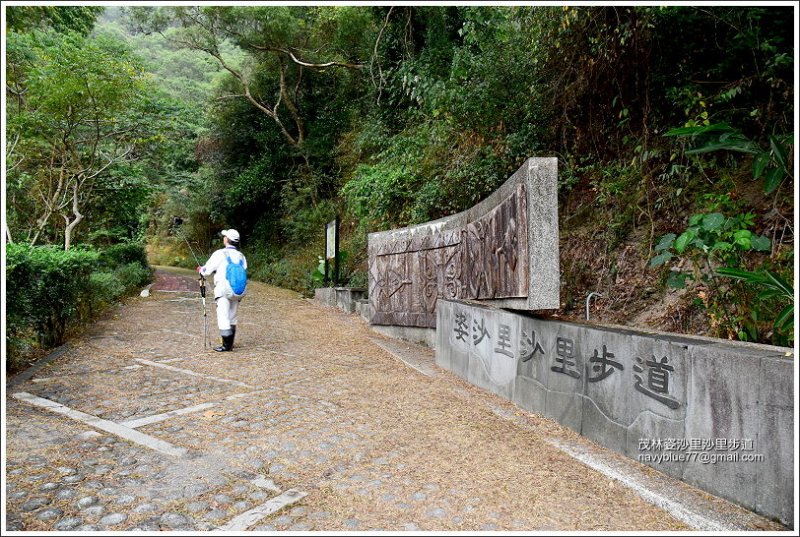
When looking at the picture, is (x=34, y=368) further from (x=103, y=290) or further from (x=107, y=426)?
(x=103, y=290)

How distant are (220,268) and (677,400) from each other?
6.26 metres

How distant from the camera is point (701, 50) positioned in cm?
701

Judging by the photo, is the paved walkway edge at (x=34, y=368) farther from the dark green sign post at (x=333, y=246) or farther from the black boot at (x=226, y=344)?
the dark green sign post at (x=333, y=246)

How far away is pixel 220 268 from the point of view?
772cm

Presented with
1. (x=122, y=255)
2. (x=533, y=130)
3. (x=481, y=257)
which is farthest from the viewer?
(x=122, y=255)

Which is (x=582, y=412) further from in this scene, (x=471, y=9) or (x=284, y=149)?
(x=284, y=149)

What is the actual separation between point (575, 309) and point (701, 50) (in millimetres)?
3766

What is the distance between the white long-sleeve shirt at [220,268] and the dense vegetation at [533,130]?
4153mm

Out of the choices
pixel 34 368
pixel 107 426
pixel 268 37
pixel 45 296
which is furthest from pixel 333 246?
pixel 107 426

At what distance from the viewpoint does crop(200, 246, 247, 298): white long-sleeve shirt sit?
755 cm

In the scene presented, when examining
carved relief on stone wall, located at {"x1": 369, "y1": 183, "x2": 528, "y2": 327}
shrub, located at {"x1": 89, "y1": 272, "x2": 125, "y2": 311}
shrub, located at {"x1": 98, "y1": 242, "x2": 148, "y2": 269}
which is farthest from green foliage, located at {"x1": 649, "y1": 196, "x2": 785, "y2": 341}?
shrub, located at {"x1": 98, "y1": 242, "x2": 148, "y2": 269}

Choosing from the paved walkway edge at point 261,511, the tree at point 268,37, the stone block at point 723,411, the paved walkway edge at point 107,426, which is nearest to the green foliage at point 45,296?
the paved walkway edge at point 107,426

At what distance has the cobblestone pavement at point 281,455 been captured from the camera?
283 cm

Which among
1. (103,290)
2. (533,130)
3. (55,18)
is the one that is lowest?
(103,290)
